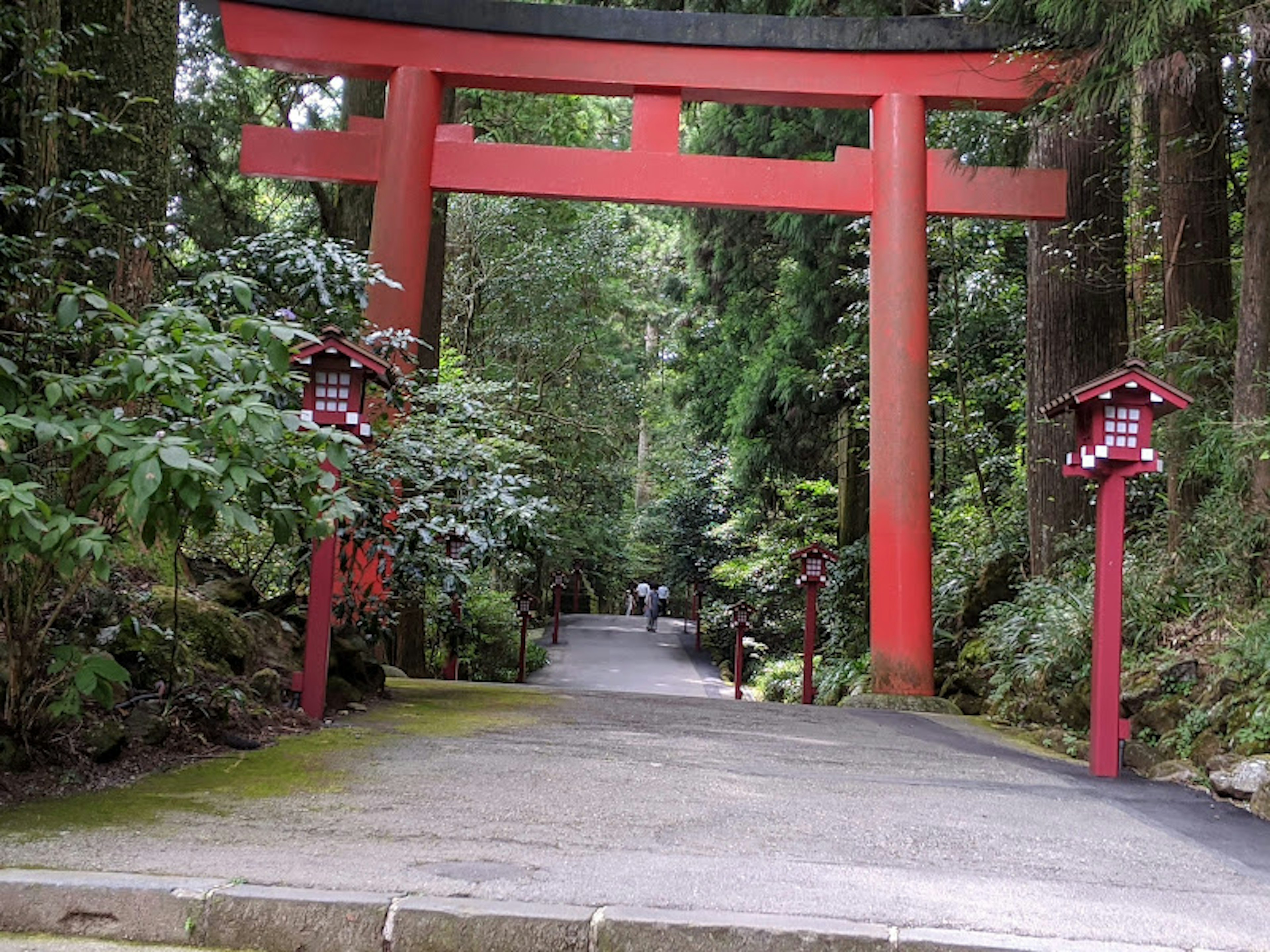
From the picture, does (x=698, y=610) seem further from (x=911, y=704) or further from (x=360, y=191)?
(x=911, y=704)

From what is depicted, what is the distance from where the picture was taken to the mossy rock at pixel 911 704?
8.68 m

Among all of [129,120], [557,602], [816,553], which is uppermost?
[129,120]

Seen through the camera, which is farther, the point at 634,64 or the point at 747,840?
the point at 634,64

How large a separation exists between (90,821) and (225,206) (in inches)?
428

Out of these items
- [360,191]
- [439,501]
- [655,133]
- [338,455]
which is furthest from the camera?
[360,191]

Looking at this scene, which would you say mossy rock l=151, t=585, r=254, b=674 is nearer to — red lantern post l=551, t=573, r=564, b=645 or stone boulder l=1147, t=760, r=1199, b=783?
stone boulder l=1147, t=760, r=1199, b=783

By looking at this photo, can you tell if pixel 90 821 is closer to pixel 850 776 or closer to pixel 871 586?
pixel 850 776

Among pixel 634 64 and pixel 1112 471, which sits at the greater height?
pixel 634 64

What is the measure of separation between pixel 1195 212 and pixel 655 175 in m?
4.17

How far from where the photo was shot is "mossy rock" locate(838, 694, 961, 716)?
8.68 meters

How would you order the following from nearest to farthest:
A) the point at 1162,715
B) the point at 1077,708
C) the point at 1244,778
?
the point at 1244,778 → the point at 1162,715 → the point at 1077,708

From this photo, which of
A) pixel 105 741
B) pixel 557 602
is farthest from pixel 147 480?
pixel 557 602

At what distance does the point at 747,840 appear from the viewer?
3.68 metres

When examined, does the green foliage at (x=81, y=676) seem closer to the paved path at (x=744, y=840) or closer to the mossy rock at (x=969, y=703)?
the paved path at (x=744, y=840)
